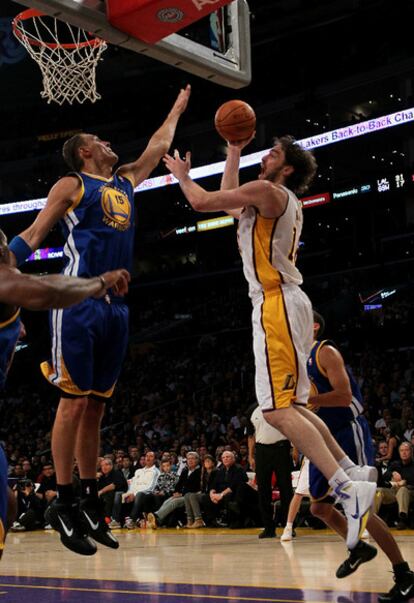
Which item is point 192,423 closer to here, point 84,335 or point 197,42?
point 197,42

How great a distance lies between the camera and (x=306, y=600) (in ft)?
16.4

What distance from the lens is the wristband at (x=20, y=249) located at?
4.69 metres

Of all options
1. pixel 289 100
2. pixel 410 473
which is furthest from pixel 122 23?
pixel 289 100

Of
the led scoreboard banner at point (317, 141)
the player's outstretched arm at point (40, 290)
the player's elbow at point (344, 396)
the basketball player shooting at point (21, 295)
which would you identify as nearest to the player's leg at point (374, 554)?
the player's elbow at point (344, 396)

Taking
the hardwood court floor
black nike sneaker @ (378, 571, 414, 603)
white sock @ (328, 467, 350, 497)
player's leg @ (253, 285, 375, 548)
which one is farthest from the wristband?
black nike sneaker @ (378, 571, 414, 603)

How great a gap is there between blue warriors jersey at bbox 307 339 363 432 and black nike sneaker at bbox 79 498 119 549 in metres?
2.13

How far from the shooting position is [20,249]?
4.74 m

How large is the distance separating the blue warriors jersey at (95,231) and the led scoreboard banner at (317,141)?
61.2 feet

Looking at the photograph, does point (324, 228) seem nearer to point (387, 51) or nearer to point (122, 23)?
point (387, 51)

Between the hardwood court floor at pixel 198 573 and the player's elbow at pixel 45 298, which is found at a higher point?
the player's elbow at pixel 45 298

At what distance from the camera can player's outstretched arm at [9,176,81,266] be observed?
15.6ft

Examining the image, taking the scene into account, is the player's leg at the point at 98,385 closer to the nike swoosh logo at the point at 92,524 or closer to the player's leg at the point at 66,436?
the nike swoosh logo at the point at 92,524

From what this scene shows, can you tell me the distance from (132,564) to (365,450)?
8.78 ft

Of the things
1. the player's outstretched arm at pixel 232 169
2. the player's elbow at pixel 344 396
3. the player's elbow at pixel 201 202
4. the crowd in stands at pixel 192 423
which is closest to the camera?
the player's elbow at pixel 201 202
